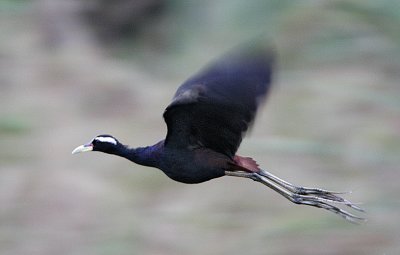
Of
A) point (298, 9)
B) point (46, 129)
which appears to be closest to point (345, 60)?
point (298, 9)

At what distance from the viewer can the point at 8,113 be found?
17562 mm

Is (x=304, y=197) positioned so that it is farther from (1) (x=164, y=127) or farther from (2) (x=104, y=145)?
(1) (x=164, y=127)

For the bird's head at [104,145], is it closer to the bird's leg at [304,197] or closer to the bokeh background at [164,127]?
the bird's leg at [304,197]

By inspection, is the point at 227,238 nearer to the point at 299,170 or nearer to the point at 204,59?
the point at 299,170

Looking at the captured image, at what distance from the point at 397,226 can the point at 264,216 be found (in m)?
1.55

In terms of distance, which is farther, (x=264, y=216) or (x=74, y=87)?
(x=74, y=87)

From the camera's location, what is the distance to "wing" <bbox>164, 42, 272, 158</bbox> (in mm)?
9508

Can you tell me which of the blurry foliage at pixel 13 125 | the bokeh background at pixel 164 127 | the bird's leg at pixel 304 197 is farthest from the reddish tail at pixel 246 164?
the blurry foliage at pixel 13 125

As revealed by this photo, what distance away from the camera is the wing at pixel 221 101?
9.51 metres

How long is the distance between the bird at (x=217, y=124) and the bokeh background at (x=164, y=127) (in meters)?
3.34

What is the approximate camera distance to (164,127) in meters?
16.6

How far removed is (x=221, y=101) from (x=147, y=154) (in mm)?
1058

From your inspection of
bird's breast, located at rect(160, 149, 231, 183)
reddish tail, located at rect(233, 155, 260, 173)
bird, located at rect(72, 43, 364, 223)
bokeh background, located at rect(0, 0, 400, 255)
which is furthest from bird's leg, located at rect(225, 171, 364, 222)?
bokeh background, located at rect(0, 0, 400, 255)

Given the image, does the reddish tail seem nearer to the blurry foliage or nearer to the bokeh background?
the bokeh background
